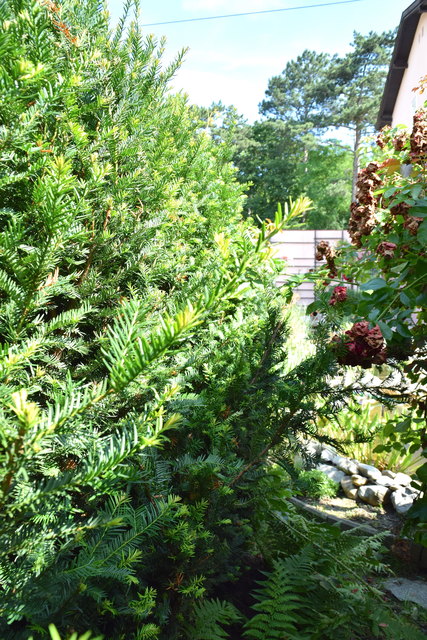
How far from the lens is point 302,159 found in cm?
3841

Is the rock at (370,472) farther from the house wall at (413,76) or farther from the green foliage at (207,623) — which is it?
the house wall at (413,76)

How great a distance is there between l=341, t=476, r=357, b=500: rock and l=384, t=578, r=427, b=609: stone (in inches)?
52.6

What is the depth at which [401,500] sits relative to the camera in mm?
4285

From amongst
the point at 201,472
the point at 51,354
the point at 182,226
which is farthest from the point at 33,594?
the point at 182,226

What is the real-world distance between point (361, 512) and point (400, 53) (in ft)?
46.6

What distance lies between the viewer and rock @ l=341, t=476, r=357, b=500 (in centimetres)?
469

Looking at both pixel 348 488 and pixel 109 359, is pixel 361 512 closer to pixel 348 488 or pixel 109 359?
pixel 348 488

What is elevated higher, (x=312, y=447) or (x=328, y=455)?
(x=312, y=447)

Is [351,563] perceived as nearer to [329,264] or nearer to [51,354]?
[329,264]

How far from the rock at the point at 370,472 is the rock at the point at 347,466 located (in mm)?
50

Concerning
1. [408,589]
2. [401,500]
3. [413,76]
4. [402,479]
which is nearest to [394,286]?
[408,589]

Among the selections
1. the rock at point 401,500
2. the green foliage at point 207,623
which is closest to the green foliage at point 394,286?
the green foliage at point 207,623

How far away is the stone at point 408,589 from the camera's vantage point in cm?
299

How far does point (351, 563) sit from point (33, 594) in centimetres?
196
